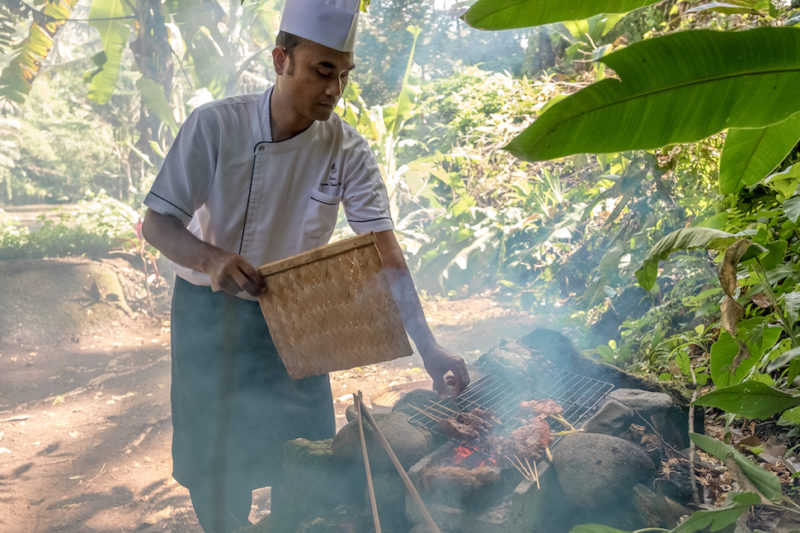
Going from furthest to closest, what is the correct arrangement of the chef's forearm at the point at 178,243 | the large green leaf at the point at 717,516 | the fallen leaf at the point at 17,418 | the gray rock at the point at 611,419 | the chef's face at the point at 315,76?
1. the fallen leaf at the point at 17,418
2. the gray rock at the point at 611,419
3. the chef's face at the point at 315,76
4. the chef's forearm at the point at 178,243
5. the large green leaf at the point at 717,516

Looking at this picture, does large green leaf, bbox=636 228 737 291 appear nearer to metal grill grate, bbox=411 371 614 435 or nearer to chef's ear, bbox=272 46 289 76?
metal grill grate, bbox=411 371 614 435

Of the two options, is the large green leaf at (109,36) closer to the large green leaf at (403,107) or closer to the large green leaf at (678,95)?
the large green leaf at (403,107)

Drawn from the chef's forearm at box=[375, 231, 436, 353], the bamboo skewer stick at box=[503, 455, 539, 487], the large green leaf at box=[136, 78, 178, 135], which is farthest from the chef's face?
the large green leaf at box=[136, 78, 178, 135]

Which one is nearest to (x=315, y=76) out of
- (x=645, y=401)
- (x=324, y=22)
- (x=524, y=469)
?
(x=324, y=22)

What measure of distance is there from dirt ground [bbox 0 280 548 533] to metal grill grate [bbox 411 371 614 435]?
108cm

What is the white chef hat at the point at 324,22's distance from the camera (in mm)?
2086

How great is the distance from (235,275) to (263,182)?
620 millimetres

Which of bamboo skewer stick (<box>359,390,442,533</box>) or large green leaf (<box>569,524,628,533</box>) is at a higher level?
large green leaf (<box>569,524,628,533</box>)

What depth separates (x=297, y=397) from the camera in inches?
103

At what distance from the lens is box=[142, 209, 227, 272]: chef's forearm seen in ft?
6.37

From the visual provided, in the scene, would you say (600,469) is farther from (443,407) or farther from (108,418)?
(108,418)

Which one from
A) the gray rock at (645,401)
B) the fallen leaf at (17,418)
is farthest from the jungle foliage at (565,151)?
the fallen leaf at (17,418)

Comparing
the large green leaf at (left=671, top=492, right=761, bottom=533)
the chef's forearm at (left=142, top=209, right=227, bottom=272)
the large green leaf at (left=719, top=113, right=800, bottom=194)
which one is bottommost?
the large green leaf at (left=671, top=492, right=761, bottom=533)

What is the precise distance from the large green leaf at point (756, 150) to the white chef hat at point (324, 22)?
1354 mm
